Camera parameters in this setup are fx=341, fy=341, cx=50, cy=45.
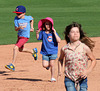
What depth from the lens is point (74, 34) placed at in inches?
234

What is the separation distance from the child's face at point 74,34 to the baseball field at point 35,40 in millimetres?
2893

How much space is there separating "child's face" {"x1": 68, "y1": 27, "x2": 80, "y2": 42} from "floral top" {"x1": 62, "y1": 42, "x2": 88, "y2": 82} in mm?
149

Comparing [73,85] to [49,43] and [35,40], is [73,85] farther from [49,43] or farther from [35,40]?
[35,40]

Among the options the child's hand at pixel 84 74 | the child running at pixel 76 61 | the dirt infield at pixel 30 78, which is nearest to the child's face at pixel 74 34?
the child running at pixel 76 61

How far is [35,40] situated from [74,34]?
1147cm

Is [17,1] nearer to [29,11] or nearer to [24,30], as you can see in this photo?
[29,11]

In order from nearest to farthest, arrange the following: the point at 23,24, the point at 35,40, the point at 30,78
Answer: the point at 30,78, the point at 23,24, the point at 35,40

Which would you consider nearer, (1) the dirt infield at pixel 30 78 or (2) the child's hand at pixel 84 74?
(2) the child's hand at pixel 84 74

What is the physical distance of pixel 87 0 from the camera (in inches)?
1556

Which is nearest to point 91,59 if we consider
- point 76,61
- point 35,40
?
point 76,61

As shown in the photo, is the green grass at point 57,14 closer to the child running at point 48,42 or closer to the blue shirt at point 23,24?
the blue shirt at point 23,24

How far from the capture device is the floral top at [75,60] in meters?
5.94

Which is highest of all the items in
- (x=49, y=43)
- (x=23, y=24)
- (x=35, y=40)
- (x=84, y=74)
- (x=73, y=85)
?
(x=84, y=74)

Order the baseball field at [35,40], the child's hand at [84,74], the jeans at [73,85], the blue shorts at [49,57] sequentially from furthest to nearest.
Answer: the blue shorts at [49,57] < the baseball field at [35,40] < the jeans at [73,85] < the child's hand at [84,74]
